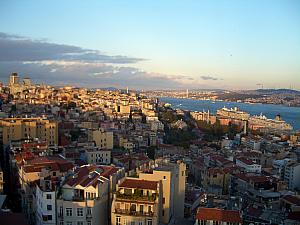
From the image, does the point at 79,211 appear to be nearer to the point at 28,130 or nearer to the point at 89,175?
the point at 89,175

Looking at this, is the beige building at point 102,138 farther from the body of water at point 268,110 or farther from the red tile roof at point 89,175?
the body of water at point 268,110

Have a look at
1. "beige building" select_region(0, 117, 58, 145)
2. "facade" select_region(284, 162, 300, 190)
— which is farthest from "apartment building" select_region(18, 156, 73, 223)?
"facade" select_region(284, 162, 300, 190)

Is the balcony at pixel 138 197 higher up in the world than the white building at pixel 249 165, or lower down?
higher up

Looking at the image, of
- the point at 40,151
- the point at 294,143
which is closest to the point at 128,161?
the point at 40,151

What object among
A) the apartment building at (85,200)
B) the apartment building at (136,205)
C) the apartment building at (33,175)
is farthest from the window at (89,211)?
the apartment building at (33,175)

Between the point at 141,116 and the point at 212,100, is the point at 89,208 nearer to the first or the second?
the point at 141,116

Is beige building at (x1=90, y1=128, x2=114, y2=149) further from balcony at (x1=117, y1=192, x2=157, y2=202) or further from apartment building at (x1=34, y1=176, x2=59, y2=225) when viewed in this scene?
balcony at (x1=117, y1=192, x2=157, y2=202)
